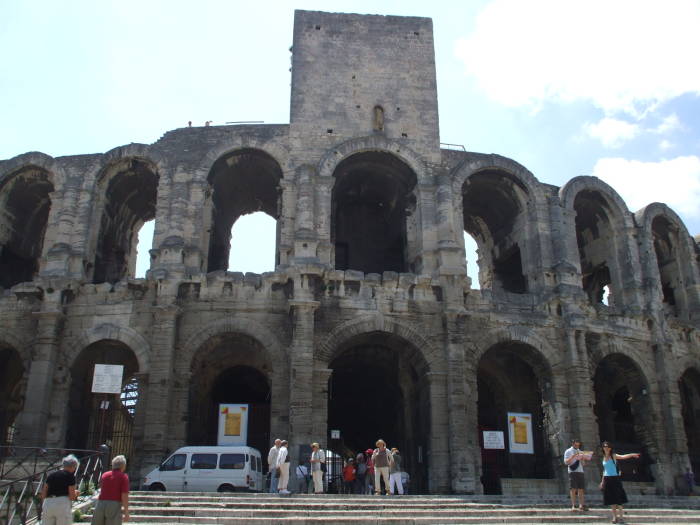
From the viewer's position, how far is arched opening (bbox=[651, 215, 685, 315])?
2805 cm

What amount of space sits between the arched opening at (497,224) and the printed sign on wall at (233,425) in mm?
11052

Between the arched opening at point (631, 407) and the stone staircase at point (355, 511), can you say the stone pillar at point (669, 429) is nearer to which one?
the arched opening at point (631, 407)

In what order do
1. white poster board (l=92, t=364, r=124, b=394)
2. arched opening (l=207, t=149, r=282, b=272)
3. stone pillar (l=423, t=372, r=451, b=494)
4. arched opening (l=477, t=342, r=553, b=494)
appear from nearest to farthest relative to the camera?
white poster board (l=92, t=364, r=124, b=394)
stone pillar (l=423, t=372, r=451, b=494)
arched opening (l=477, t=342, r=553, b=494)
arched opening (l=207, t=149, r=282, b=272)

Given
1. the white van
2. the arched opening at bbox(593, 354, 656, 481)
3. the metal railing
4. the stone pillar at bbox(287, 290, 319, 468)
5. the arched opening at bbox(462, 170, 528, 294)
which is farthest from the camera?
the arched opening at bbox(462, 170, 528, 294)

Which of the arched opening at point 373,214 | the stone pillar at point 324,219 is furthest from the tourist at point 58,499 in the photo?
the arched opening at point 373,214

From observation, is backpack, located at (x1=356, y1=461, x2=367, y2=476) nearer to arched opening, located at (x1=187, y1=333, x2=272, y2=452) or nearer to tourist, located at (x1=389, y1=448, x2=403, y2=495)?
tourist, located at (x1=389, y1=448, x2=403, y2=495)

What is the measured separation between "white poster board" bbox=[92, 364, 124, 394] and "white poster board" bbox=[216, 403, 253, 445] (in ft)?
13.8

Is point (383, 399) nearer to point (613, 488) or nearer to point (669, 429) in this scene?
point (669, 429)

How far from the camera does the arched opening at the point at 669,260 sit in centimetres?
2805

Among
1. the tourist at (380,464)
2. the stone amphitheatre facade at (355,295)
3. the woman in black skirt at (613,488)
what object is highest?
the stone amphitheatre facade at (355,295)

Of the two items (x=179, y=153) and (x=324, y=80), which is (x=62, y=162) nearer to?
(x=179, y=153)

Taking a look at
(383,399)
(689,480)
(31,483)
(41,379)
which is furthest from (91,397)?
(689,480)

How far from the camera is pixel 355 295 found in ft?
71.8

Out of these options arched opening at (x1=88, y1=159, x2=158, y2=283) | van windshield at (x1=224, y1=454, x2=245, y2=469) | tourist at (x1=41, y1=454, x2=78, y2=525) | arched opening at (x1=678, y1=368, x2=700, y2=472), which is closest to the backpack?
van windshield at (x1=224, y1=454, x2=245, y2=469)
